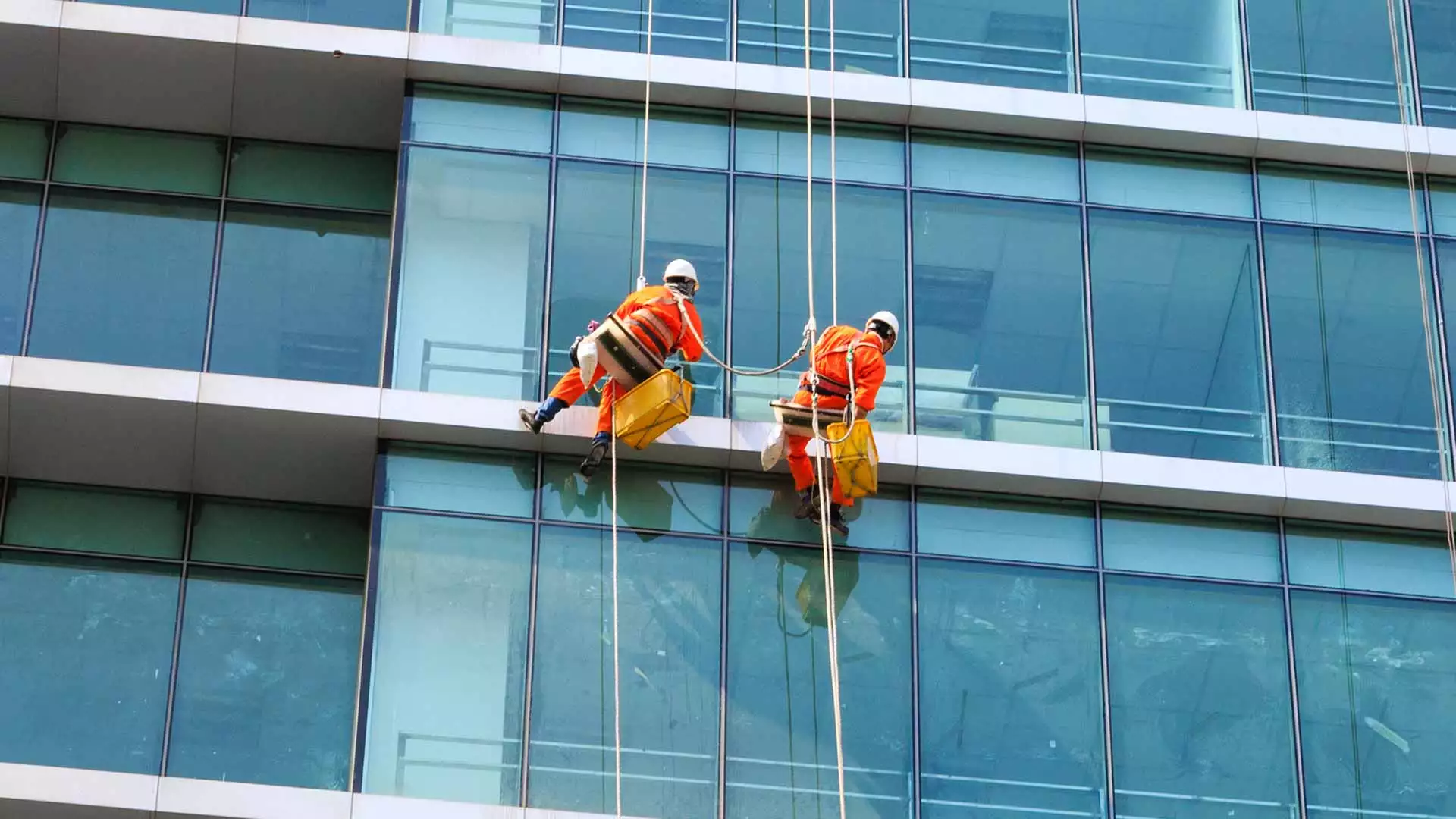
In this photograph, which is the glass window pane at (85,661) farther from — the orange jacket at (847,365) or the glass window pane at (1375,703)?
the glass window pane at (1375,703)

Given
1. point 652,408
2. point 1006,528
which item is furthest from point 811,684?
point 652,408

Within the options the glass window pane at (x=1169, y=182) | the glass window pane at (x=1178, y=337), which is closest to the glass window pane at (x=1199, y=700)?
the glass window pane at (x=1178, y=337)

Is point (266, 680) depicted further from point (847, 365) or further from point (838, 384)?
point (847, 365)

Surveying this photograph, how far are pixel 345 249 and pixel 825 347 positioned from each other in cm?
566

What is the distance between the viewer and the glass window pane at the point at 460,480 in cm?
2105

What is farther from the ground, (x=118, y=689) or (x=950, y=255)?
(x=950, y=255)

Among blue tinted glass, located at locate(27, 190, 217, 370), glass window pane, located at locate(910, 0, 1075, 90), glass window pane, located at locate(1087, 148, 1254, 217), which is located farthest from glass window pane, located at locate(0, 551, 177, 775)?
glass window pane, located at locate(1087, 148, 1254, 217)

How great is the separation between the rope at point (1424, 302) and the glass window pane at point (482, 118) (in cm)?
850

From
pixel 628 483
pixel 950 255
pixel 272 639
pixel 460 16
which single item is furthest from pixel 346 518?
pixel 950 255

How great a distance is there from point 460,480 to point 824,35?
5.80 m

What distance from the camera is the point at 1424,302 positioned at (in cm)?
2273

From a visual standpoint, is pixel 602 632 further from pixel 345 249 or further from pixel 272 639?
pixel 345 249

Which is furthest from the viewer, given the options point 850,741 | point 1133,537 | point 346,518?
→ point 346,518

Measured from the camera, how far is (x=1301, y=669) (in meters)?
21.2
